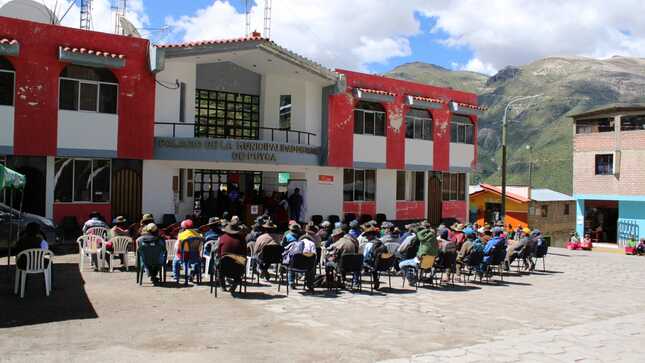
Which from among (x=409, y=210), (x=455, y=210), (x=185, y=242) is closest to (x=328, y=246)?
(x=185, y=242)

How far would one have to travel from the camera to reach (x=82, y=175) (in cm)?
2109

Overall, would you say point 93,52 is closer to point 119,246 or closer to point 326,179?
point 119,246

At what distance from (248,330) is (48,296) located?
4614mm

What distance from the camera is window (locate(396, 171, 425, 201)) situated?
101ft

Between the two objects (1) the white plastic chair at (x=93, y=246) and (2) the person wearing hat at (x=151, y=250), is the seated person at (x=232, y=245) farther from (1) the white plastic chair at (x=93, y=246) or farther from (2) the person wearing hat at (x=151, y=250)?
(1) the white plastic chair at (x=93, y=246)

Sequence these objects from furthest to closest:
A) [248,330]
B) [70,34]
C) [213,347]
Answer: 1. [70,34]
2. [248,330]
3. [213,347]

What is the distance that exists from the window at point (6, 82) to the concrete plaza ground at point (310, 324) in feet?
26.5

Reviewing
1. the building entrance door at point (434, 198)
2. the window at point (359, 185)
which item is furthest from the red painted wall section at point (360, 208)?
the building entrance door at point (434, 198)

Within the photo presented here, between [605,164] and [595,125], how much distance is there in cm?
285

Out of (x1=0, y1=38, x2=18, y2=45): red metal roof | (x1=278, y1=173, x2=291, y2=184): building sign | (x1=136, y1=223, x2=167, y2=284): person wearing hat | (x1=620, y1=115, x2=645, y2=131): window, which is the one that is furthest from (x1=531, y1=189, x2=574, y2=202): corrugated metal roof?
(x1=136, y1=223, x2=167, y2=284): person wearing hat

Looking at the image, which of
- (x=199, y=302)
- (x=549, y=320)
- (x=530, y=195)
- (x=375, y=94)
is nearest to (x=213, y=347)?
(x=199, y=302)

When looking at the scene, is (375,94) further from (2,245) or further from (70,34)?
(2,245)

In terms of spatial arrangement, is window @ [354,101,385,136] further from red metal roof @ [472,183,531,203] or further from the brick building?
red metal roof @ [472,183,531,203]

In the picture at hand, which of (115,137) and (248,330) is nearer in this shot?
(248,330)
